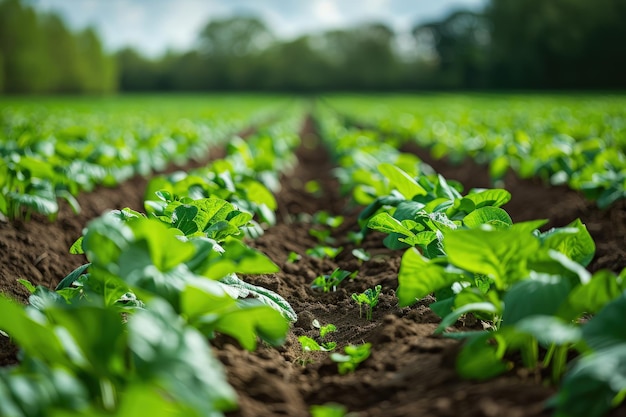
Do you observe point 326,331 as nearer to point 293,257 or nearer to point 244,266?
point 244,266

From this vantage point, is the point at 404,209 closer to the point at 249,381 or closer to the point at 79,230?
the point at 249,381

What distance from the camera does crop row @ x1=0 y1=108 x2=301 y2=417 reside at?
140 cm

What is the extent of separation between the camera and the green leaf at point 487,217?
102 inches

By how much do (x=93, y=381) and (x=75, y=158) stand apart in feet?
14.8

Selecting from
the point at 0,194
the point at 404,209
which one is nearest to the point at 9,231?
the point at 0,194

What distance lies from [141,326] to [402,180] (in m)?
2.24

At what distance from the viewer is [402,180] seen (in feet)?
11.3

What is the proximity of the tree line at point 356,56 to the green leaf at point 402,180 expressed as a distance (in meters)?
44.1

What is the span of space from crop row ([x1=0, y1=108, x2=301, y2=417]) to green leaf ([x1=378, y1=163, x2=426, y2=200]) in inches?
43.1

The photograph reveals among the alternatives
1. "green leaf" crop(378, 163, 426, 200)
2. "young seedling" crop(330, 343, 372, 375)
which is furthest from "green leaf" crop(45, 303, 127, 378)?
"green leaf" crop(378, 163, 426, 200)

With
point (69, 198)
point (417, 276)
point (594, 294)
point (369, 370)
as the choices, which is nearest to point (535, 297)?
point (594, 294)

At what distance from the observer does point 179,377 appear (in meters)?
1.40

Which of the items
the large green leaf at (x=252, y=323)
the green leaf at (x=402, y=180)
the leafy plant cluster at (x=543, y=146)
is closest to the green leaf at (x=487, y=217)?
the green leaf at (x=402, y=180)

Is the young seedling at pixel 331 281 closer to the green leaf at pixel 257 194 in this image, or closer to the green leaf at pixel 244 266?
the green leaf at pixel 257 194
